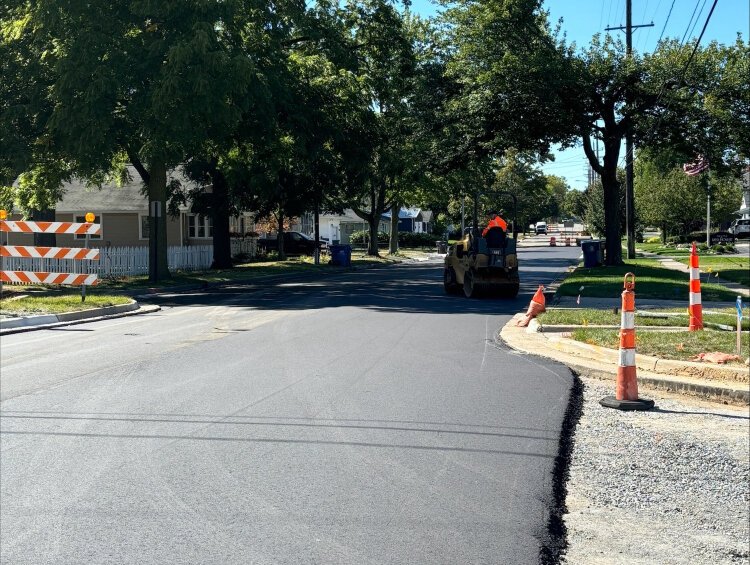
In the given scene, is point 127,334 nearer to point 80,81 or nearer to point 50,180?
point 80,81

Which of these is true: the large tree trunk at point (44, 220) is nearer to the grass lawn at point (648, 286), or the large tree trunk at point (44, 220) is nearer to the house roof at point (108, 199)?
the house roof at point (108, 199)

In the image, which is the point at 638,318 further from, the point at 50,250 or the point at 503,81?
the point at 503,81

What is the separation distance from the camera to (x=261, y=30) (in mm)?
28359

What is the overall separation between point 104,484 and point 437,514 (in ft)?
7.68

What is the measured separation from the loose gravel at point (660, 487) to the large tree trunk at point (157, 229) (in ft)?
71.3

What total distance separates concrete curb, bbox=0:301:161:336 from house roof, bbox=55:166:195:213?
2246 centimetres

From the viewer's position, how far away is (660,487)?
6.01 m

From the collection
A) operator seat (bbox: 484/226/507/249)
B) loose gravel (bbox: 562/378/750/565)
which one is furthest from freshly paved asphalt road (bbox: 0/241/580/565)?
operator seat (bbox: 484/226/507/249)

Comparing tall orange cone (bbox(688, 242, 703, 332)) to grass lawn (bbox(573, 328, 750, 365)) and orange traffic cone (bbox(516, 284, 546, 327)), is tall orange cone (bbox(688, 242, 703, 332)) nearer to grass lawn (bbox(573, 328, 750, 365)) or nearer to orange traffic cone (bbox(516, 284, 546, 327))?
grass lawn (bbox(573, 328, 750, 365))

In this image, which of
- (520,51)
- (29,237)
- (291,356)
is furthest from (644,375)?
(29,237)

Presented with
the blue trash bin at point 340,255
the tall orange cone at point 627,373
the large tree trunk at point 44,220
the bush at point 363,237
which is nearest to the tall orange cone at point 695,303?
the tall orange cone at point 627,373

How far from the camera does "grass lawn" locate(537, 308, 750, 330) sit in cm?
1356

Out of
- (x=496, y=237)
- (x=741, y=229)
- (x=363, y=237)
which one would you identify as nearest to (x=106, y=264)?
(x=496, y=237)

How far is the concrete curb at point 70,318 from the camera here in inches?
576
